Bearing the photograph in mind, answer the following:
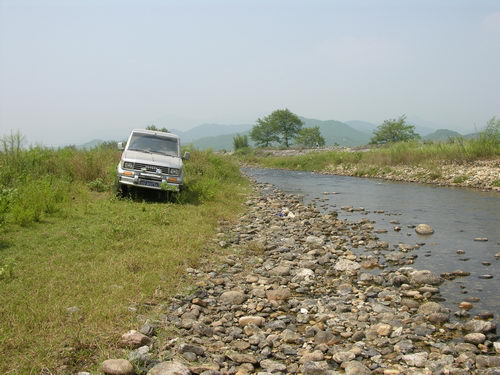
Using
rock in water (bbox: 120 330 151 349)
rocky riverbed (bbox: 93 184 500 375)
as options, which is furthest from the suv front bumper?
rock in water (bbox: 120 330 151 349)

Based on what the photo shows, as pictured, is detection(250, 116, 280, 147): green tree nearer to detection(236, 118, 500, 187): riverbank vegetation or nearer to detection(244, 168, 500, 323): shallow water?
detection(236, 118, 500, 187): riverbank vegetation

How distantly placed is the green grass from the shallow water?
5548mm

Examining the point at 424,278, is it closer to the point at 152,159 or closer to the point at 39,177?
the point at 152,159

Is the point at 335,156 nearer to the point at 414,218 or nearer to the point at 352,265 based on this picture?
the point at 414,218

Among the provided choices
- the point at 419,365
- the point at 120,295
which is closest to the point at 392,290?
the point at 419,365

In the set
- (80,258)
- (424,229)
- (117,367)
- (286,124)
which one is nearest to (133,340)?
(117,367)

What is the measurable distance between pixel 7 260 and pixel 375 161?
98.8ft

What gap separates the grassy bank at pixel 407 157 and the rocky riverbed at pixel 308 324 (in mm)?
20483

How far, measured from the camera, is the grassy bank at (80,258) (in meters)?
4.27

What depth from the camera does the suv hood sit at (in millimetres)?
12914

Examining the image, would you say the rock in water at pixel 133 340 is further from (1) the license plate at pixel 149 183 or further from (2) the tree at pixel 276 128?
(2) the tree at pixel 276 128

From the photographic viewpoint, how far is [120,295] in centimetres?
560

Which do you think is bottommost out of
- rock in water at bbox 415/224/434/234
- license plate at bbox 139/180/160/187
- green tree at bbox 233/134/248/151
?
rock in water at bbox 415/224/434/234

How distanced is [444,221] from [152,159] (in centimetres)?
974
